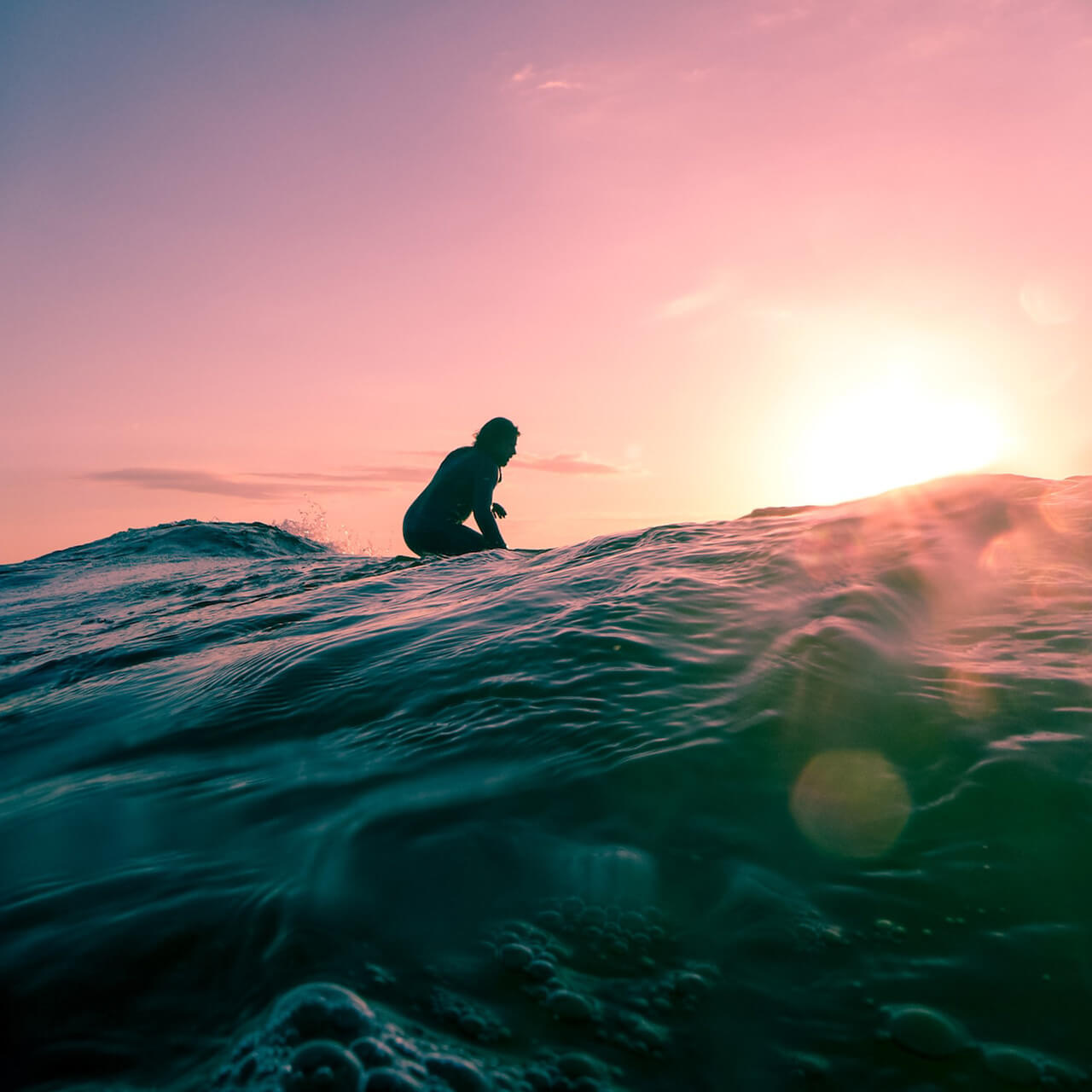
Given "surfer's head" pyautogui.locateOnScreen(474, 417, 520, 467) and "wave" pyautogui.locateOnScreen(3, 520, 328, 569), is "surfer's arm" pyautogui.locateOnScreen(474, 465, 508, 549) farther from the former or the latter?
"wave" pyautogui.locateOnScreen(3, 520, 328, 569)

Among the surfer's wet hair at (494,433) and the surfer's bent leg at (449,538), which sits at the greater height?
the surfer's wet hair at (494,433)

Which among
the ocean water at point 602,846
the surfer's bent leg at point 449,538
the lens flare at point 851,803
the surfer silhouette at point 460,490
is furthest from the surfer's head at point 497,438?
the lens flare at point 851,803

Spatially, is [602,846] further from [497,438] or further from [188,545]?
[188,545]

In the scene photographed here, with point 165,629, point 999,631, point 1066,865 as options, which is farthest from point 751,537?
point 165,629

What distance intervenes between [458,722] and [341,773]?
0.44m

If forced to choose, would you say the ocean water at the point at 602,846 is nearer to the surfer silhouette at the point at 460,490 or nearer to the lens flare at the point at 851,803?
the lens flare at the point at 851,803

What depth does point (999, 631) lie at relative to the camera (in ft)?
9.39

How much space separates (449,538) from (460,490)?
0.66 metres

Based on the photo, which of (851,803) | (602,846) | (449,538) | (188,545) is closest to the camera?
(602,846)

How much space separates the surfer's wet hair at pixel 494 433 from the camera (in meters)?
9.20

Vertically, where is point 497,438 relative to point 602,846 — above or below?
above

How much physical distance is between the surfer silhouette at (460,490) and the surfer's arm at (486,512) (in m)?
0.01

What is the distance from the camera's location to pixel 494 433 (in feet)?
30.2

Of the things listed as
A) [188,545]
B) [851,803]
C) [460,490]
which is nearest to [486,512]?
[460,490]
